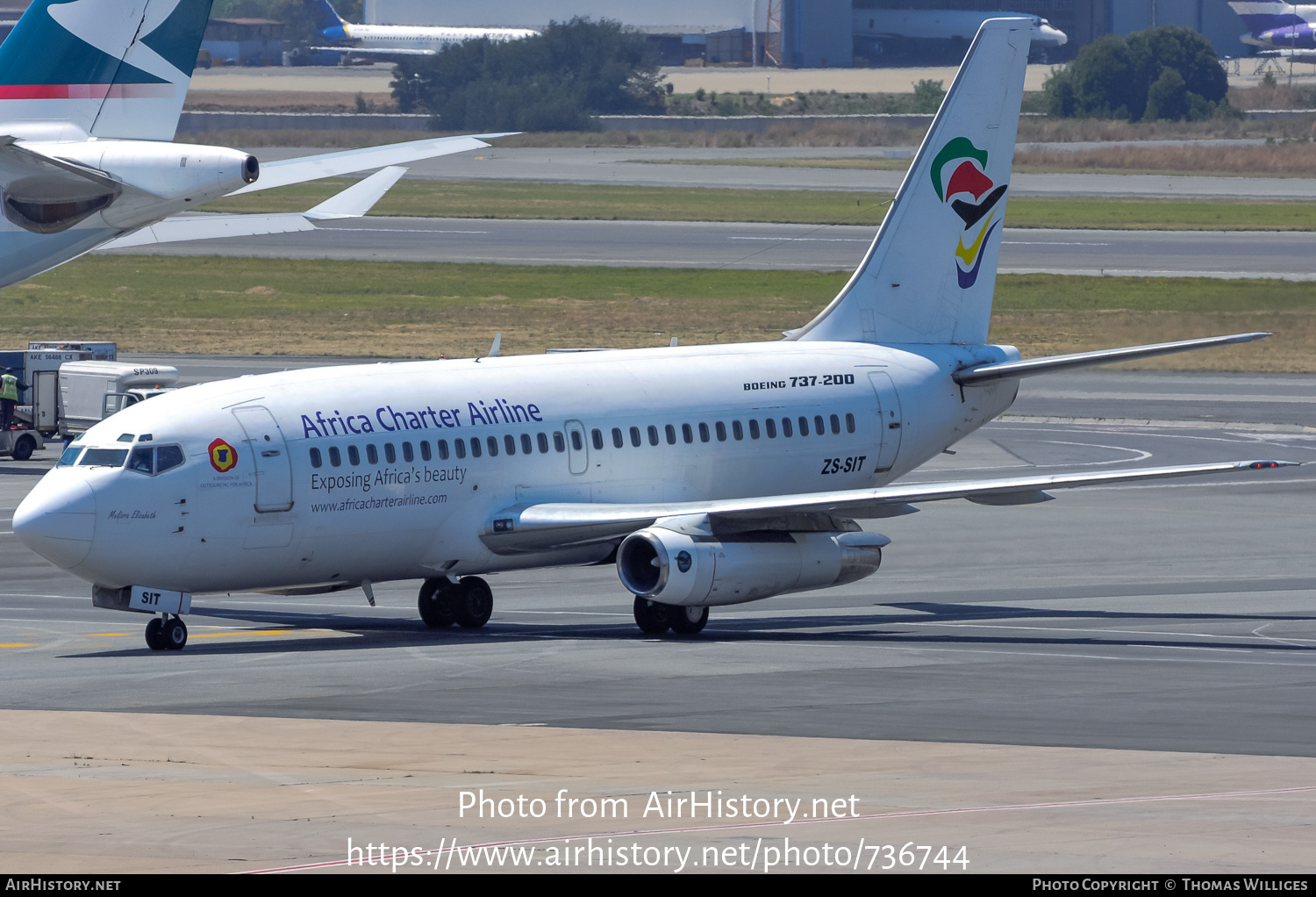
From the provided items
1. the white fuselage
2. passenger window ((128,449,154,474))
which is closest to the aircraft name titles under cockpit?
the white fuselage

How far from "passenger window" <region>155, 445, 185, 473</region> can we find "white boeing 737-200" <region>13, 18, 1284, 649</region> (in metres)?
0.04

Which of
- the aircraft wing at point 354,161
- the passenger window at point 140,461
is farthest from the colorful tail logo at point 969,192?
the passenger window at point 140,461

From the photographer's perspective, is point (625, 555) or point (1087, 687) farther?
point (625, 555)

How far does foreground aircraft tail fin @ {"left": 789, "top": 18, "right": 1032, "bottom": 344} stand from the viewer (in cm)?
3894

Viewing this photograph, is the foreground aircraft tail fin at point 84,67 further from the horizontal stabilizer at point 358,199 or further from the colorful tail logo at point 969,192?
the colorful tail logo at point 969,192

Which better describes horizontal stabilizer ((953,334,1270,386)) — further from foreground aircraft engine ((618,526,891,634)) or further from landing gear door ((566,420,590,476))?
landing gear door ((566,420,590,476))

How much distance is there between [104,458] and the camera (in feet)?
96.4

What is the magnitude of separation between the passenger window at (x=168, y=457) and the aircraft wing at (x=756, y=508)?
5.29 m

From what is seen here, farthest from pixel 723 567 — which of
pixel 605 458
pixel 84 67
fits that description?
pixel 84 67

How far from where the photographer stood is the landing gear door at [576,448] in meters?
33.4

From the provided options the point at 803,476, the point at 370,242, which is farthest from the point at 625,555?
the point at 370,242
